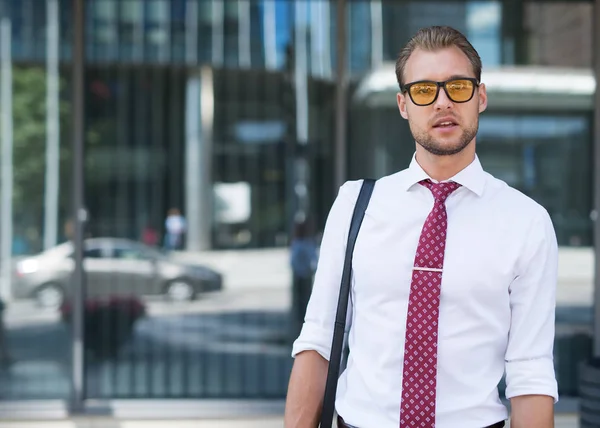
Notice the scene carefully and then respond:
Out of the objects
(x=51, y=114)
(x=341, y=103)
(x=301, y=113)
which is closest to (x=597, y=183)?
(x=341, y=103)

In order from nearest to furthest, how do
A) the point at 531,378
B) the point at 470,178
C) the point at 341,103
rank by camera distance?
the point at 531,378 → the point at 470,178 → the point at 341,103

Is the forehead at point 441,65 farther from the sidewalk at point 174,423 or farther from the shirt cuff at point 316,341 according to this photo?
the sidewalk at point 174,423

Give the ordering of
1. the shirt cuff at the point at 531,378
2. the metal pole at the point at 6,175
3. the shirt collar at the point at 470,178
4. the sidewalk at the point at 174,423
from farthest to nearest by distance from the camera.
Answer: the metal pole at the point at 6,175, the sidewalk at the point at 174,423, the shirt collar at the point at 470,178, the shirt cuff at the point at 531,378

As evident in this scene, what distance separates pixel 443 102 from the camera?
5.19ft

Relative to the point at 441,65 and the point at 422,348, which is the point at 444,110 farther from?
the point at 422,348

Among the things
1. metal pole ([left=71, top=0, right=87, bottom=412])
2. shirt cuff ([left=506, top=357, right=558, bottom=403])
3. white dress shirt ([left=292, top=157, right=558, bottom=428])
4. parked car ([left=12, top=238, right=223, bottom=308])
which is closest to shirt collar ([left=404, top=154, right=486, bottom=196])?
white dress shirt ([left=292, top=157, right=558, bottom=428])

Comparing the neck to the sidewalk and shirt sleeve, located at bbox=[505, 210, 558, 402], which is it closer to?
shirt sleeve, located at bbox=[505, 210, 558, 402]

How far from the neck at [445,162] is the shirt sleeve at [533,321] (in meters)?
0.20

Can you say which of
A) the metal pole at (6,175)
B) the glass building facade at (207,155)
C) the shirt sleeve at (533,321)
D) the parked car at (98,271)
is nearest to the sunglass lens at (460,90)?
the shirt sleeve at (533,321)

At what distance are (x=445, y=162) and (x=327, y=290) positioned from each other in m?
0.36

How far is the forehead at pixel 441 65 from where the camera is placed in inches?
62.7

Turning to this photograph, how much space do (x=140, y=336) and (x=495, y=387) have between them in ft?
12.2

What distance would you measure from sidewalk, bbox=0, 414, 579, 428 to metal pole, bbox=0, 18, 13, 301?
80 centimetres

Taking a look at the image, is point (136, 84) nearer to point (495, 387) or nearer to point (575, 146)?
point (575, 146)
